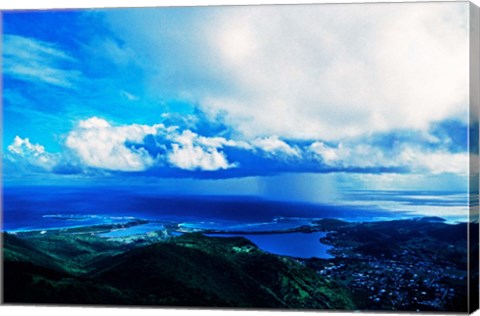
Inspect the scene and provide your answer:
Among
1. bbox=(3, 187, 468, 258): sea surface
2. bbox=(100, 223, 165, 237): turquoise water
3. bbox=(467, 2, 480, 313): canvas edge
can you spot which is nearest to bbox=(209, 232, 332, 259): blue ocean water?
bbox=(3, 187, 468, 258): sea surface

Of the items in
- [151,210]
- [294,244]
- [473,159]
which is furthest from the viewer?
[151,210]

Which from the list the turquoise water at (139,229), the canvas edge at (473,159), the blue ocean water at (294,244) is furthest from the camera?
the turquoise water at (139,229)

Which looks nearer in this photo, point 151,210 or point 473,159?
point 473,159

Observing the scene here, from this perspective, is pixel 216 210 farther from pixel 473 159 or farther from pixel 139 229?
pixel 473 159

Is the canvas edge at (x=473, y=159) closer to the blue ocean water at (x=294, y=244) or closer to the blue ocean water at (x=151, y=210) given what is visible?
the blue ocean water at (x=151, y=210)

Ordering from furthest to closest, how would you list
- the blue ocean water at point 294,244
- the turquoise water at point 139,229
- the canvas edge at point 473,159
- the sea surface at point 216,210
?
the turquoise water at point 139,229, the blue ocean water at point 294,244, the sea surface at point 216,210, the canvas edge at point 473,159

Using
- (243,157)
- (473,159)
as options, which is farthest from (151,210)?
(473,159)

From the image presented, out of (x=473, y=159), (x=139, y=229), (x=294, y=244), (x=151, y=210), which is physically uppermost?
(x=473, y=159)

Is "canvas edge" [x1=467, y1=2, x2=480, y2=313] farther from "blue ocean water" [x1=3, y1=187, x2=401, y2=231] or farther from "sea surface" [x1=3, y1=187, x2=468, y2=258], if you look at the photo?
"blue ocean water" [x1=3, y1=187, x2=401, y2=231]

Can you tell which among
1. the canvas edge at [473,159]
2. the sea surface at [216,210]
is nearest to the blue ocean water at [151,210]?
the sea surface at [216,210]
